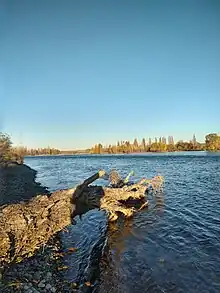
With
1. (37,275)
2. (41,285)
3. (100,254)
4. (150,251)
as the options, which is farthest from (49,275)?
(150,251)

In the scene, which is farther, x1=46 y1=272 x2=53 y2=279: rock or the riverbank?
x1=46 y1=272 x2=53 y2=279: rock

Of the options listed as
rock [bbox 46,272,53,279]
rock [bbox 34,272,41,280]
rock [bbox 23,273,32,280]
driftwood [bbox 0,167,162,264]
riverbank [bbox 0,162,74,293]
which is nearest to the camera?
riverbank [bbox 0,162,74,293]

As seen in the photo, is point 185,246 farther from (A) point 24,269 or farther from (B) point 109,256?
(A) point 24,269

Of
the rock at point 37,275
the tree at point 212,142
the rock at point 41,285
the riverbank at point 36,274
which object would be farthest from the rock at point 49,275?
the tree at point 212,142

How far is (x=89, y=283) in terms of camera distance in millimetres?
9023

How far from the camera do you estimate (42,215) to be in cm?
1114

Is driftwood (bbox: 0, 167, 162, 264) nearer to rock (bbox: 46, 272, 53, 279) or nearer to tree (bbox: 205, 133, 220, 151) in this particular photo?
rock (bbox: 46, 272, 53, 279)

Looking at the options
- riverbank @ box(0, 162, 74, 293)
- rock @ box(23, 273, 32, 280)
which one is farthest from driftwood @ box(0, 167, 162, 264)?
rock @ box(23, 273, 32, 280)

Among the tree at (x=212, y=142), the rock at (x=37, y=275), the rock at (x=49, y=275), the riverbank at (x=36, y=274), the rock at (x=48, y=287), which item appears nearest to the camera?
the riverbank at (x=36, y=274)

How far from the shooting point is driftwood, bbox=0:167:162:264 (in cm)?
920

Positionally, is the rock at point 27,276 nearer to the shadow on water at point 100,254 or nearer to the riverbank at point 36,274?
the riverbank at point 36,274

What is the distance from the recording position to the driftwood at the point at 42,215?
30.2ft

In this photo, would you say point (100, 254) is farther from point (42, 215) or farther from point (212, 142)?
point (212, 142)

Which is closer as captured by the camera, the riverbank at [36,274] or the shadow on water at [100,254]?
the riverbank at [36,274]
